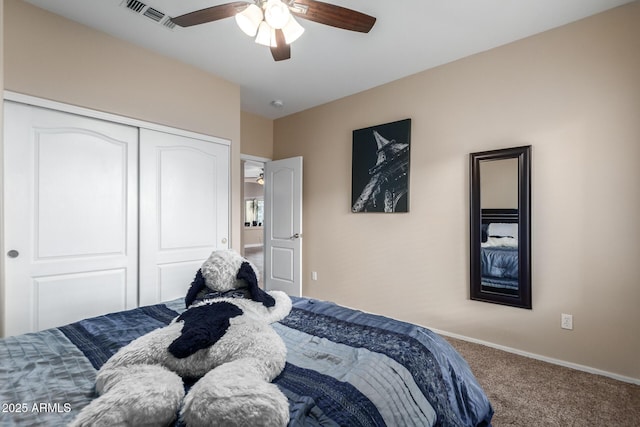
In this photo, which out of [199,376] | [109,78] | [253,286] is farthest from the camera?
[109,78]

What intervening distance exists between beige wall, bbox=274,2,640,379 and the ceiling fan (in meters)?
1.50

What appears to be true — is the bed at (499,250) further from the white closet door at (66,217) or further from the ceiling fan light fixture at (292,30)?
the white closet door at (66,217)

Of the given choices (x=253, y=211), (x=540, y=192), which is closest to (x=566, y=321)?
(x=540, y=192)

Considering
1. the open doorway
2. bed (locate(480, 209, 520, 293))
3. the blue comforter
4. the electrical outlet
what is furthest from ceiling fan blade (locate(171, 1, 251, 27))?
the open doorway

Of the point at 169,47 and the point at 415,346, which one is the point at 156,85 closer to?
the point at 169,47

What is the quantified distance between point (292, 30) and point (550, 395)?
9.23 ft

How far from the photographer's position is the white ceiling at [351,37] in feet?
6.70

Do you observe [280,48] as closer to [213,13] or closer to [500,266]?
[213,13]

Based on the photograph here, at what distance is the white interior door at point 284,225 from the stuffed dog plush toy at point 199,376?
246 cm

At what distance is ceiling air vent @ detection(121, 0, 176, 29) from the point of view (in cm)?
203

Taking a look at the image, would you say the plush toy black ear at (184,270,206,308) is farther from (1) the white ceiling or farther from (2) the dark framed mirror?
(2) the dark framed mirror

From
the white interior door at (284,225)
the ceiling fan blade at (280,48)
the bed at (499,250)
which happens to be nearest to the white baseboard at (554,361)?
the bed at (499,250)

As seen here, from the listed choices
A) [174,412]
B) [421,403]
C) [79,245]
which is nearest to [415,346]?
[421,403]

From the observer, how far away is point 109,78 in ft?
7.77
